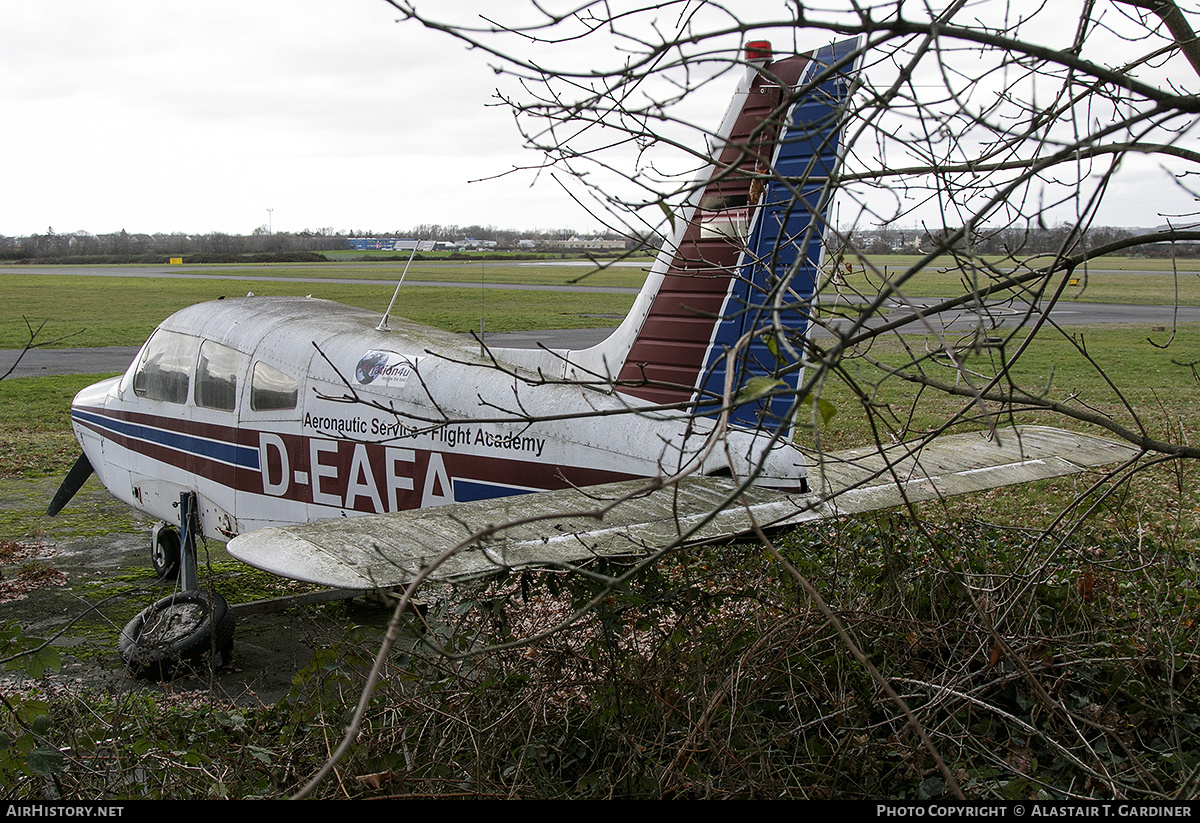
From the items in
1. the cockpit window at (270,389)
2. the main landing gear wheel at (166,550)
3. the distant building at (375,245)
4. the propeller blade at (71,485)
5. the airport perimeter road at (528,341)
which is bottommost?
the main landing gear wheel at (166,550)

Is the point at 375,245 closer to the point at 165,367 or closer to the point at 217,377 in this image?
the point at 165,367

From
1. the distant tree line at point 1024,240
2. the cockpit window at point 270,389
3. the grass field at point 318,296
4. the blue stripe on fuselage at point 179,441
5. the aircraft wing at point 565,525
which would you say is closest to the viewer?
the distant tree line at point 1024,240

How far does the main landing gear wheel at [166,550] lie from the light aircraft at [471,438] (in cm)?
2

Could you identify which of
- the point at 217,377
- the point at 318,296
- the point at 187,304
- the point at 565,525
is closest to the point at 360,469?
the point at 217,377

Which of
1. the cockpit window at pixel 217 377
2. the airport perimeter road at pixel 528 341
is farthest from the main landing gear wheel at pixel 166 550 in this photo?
the airport perimeter road at pixel 528 341

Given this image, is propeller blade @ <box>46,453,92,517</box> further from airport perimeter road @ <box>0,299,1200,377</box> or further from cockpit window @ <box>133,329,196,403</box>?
airport perimeter road @ <box>0,299,1200,377</box>

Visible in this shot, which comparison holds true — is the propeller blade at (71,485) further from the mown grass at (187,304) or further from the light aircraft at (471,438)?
the mown grass at (187,304)

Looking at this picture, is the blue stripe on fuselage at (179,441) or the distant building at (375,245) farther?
the distant building at (375,245)

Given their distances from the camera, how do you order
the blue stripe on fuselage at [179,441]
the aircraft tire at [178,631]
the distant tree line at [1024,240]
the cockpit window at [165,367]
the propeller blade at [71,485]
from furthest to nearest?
the propeller blade at [71,485]
the cockpit window at [165,367]
the blue stripe on fuselage at [179,441]
the aircraft tire at [178,631]
the distant tree line at [1024,240]

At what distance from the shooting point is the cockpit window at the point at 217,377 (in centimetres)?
676

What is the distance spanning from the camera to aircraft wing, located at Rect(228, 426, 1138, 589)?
3508 mm
